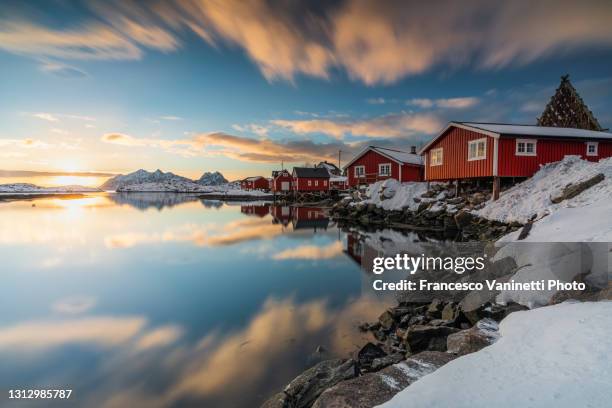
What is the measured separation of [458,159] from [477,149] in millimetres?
1743

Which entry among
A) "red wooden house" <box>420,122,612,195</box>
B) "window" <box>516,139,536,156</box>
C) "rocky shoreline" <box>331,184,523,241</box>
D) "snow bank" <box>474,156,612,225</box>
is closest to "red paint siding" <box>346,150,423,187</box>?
"rocky shoreline" <box>331,184,523,241</box>

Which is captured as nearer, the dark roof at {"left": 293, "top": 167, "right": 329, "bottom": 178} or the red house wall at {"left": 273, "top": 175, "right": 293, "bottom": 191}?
the dark roof at {"left": 293, "top": 167, "right": 329, "bottom": 178}

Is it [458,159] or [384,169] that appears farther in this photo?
[384,169]

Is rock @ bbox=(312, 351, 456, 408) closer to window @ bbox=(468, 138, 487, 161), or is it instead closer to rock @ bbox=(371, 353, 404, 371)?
rock @ bbox=(371, 353, 404, 371)

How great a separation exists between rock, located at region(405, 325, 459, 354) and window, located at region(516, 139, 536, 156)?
1719cm

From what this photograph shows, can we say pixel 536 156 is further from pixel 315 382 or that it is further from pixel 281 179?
pixel 281 179

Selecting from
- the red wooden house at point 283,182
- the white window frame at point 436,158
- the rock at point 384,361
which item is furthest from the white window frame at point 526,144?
the red wooden house at point 283,182

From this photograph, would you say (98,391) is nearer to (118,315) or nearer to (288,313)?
(118,315)

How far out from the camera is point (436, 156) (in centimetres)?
2414

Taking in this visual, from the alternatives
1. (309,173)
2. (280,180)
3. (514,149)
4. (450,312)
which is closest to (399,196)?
(514,149)

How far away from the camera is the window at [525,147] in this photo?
1847 centimetres

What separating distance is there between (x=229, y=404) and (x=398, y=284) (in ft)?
23.3

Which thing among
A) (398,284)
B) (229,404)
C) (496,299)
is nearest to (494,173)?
(398,284)

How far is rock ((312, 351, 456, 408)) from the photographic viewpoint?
3520 mm
